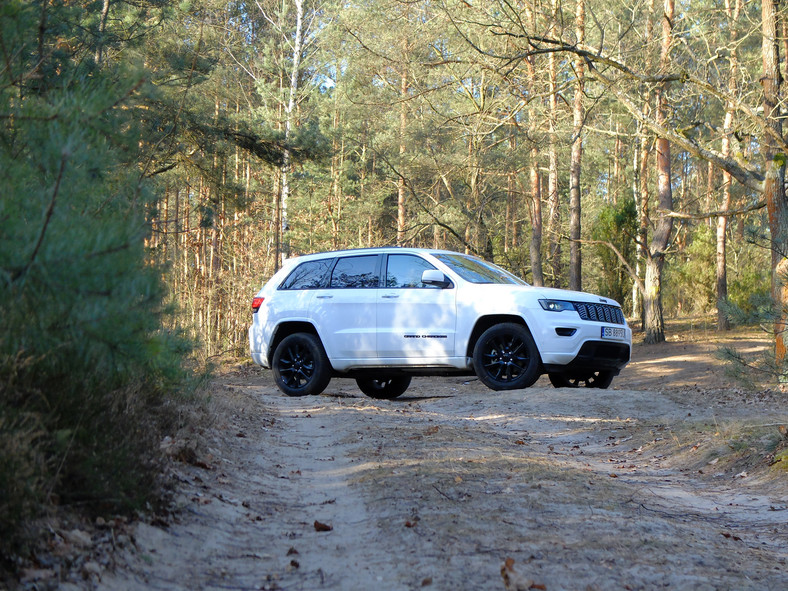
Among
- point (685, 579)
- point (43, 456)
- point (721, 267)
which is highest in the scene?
point (721, 267)

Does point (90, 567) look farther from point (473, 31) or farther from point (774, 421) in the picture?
point (473, 31)

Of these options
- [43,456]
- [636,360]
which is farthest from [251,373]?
[43,456]

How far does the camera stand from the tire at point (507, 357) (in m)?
10.3

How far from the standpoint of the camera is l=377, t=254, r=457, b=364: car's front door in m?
10.5

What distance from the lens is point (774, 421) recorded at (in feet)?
25.1

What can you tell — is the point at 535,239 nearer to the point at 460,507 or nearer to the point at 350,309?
the point at 350,309

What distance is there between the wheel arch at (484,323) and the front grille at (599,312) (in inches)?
31.1

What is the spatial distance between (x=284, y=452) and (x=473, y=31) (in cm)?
1625

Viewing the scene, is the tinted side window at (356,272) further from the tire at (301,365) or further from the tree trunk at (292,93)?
the tree trunk at (292,93)

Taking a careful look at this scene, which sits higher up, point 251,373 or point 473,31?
point 473,31

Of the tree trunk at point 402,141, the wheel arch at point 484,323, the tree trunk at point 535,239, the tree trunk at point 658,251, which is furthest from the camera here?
the tree trunk at point 402,141

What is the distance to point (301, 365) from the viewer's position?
1132 cm

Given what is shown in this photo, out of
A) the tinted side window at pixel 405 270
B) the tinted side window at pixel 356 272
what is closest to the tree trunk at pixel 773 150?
the tinted side window at pixel 405 270

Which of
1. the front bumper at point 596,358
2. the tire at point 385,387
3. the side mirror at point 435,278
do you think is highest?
the side mirror at point 435,278
